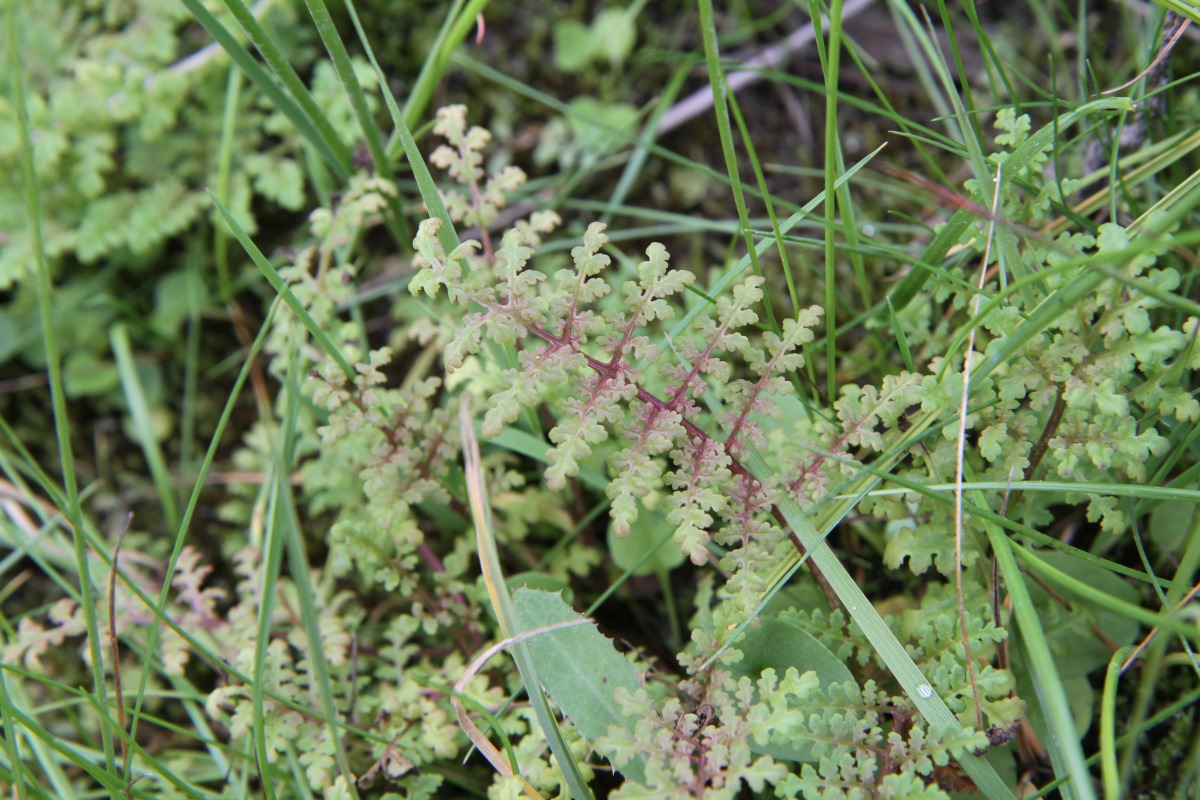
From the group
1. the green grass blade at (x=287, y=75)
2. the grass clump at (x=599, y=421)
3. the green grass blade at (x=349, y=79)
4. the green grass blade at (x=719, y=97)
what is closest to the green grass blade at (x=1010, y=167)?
the grass clump at (x=599, y=421)

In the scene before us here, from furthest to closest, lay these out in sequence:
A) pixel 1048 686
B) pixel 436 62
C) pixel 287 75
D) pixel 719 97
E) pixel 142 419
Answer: pixel 142 419 < pixel 436 62 < pixel 287 75 < pixel 719 97 < pixel 1048 686

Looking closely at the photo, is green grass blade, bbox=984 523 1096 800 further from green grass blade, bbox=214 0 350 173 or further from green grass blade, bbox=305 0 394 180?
green grass blade, bbox=214 0 350 173

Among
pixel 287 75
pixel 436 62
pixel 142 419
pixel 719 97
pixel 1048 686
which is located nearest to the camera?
pixel 1048 686

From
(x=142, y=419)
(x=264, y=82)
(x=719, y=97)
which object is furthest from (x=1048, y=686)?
(x=142, y=419)

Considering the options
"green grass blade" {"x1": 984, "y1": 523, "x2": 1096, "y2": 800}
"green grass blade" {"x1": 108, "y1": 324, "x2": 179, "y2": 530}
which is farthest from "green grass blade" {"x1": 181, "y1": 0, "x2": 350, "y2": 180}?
"green grass blade" {"x1": 984, "y1": 523, "x2": 1096, "y2": 800}

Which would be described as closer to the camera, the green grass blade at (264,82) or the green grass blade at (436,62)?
the green grass blade at (264,82)

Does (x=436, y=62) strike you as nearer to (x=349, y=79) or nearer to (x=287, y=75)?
(x=349, y=79)

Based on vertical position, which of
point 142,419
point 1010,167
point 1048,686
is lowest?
point 1048,686

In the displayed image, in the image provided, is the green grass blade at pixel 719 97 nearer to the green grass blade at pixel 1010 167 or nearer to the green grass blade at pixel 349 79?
the green grass blade at pixel 1010 167

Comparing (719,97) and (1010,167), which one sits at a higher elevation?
(719,97)

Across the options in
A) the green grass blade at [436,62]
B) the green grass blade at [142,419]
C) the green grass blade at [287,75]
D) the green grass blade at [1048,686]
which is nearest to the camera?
the green grass blade at [1048,686]

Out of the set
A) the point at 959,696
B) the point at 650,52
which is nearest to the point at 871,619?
the point at 959,696

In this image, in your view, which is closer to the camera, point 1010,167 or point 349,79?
point 1010,167
